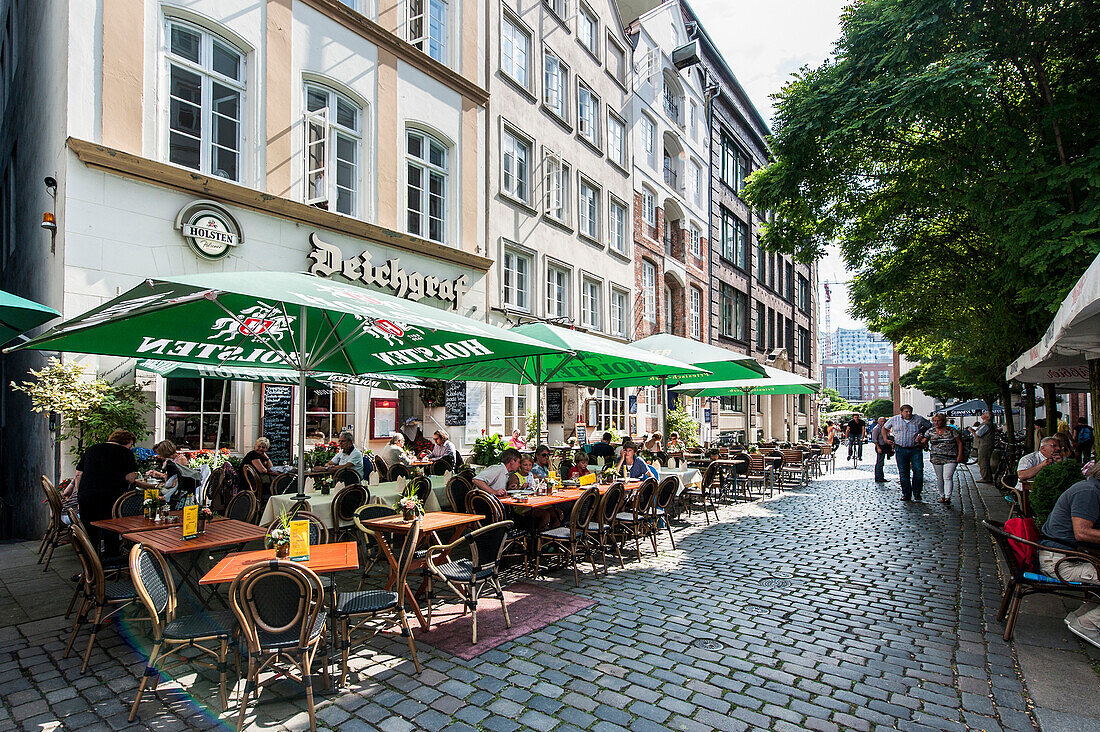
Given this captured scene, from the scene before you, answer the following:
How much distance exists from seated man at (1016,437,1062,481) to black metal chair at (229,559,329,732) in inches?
320

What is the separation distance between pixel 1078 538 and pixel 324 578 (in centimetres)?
665

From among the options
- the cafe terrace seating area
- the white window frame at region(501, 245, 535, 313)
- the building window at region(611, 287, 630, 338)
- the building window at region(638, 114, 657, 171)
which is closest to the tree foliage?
the cafe terrace seating area

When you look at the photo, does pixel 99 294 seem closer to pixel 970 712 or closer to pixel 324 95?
pixel 324 95

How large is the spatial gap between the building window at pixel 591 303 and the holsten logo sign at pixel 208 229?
1149 centimetres

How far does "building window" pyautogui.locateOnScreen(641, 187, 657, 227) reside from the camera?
23800 millimetres

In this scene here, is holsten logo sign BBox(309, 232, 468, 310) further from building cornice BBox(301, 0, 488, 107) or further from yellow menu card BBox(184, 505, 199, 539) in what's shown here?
yellow menu card BBox(184, 505, 199, 539)

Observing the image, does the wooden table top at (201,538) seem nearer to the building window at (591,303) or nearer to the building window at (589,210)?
the building window at (591,303)

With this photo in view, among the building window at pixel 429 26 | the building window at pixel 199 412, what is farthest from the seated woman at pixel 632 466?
the building window at pixel 429 26

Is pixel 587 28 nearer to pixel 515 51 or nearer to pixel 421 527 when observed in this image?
pixel 515 51

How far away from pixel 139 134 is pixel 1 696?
8051 mm

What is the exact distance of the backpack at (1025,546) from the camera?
5348mm

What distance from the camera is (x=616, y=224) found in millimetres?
22062

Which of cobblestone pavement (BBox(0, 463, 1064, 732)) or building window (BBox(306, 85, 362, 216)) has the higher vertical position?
building window (BBox(306, 85, 362, 216))

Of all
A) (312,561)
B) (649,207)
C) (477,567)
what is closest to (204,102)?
(312,561)
